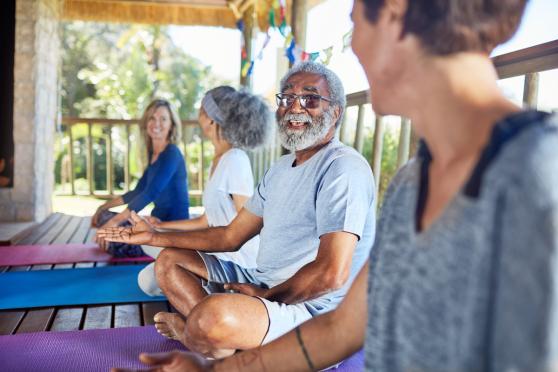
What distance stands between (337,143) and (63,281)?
205 centimetres

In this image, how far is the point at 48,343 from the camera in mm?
2182

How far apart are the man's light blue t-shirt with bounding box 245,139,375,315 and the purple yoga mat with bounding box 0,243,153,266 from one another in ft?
6.91

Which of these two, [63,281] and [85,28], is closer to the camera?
[63,281]

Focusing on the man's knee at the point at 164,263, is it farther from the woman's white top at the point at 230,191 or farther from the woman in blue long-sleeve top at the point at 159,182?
the woman in blue long-sleeve top at the point at 159,182

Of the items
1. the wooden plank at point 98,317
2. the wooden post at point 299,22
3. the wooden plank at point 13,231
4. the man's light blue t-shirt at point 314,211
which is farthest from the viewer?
the wooden plank at point 13,231

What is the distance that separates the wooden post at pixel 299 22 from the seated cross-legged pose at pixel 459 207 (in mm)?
3270

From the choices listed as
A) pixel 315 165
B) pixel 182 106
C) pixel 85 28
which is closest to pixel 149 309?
pixel 315 165

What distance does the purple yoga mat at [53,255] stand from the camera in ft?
12.5

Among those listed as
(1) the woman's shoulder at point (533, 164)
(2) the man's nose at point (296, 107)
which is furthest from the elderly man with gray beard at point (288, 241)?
(1) the woman's shoulder at point (533, 164)

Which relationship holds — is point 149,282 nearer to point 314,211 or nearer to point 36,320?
point 36,320

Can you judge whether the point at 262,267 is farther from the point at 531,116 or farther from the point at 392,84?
the point at 531,116

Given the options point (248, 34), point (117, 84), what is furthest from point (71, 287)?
point (117, 84)

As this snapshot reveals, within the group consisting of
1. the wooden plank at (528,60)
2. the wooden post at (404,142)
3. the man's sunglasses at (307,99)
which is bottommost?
the wooden post at (404,142)

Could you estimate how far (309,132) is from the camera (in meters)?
2.12
